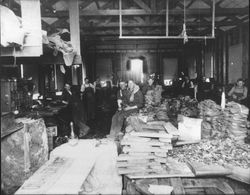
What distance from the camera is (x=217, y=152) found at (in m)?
5.13

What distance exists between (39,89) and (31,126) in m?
10.1

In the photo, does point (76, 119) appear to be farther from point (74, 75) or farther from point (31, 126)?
point (74, 75)

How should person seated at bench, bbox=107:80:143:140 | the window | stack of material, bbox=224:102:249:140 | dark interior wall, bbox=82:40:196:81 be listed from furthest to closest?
the window → dark interior wall, bbox=82:40:196:81 → person seated at bench, bbox=107:80:143:140 → stack of material, bbox=224:102:249:140

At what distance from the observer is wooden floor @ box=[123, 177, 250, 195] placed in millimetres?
3850

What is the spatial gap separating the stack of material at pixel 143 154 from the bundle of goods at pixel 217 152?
62cm

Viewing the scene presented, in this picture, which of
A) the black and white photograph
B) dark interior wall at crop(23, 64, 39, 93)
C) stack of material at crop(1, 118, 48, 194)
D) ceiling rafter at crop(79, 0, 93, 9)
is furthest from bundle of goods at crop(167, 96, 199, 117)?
dark interior wall at crop(23, 64, 39, 93)

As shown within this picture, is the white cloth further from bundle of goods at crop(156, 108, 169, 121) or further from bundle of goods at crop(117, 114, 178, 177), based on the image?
bundle of goods at crop(156, 108, 169, 121)

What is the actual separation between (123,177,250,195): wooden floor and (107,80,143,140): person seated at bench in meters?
3.91

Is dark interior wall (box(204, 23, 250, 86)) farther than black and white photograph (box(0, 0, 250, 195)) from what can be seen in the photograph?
Yes

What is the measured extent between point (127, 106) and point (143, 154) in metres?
4.16

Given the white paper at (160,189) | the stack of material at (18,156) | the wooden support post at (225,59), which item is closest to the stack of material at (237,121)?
the white paper at (160,189)

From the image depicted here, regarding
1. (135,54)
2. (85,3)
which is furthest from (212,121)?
(135,54)

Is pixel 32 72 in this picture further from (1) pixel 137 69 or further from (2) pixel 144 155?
(2) pixel 144 155

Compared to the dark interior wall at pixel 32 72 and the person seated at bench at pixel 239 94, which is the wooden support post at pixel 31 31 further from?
the dark interior wall at pixel 32 72
